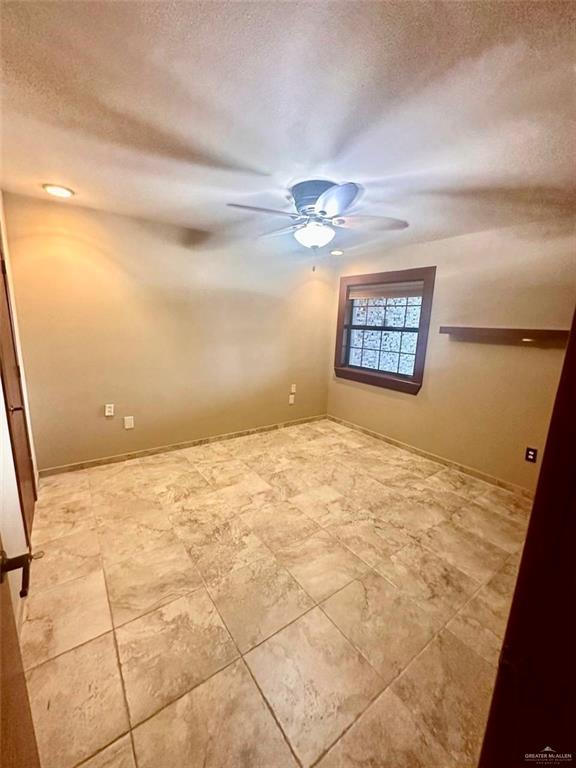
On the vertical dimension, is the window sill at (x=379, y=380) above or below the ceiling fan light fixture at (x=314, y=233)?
below

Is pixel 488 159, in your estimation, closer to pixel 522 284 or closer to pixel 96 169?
pixel 522 284

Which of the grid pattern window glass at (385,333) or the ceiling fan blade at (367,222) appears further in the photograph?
the grid pattern window glass at (385,333)

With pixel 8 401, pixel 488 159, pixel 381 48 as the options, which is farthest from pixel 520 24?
pixel 8 401

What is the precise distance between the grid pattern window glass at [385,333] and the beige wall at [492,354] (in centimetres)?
34

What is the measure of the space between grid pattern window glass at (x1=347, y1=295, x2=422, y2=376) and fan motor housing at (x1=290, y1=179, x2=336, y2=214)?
74.6 inches

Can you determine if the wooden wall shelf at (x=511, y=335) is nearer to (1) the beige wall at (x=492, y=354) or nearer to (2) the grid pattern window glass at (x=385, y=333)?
(1) the beige wall at (x=492, y=354)

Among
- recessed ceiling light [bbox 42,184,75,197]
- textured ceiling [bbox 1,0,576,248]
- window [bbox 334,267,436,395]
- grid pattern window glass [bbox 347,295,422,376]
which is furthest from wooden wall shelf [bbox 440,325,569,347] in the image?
recessed ceiling light [bbox 42,184,75,197]

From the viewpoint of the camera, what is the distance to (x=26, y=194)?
2238mm

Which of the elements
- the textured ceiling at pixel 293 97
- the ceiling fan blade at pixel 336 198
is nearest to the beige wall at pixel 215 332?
the textured ceiling at pixel 293 97

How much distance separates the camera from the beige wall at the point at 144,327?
243cm

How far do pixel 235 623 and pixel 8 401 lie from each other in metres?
1.64

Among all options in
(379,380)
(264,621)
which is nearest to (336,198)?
(264,621)

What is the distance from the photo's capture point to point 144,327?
291 centimetres

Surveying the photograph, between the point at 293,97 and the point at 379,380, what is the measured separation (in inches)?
115
